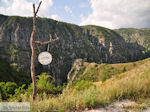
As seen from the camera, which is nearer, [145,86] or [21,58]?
[145,86]

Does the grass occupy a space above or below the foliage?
above

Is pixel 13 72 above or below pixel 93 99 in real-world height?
below

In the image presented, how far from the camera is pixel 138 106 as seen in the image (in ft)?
9.90

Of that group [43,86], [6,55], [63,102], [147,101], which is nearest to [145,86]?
[147,101]

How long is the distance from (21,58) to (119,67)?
414 feet

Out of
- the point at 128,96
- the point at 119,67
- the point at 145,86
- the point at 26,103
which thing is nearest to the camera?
the point at 26,103

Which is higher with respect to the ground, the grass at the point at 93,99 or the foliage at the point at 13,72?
the grass at the point at 93,99

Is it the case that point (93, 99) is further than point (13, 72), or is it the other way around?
point (13, 72)

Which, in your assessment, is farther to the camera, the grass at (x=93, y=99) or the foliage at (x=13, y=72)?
the foliage at (x=13, y=72)

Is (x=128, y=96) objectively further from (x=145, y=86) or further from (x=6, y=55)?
(x=6, y=55)

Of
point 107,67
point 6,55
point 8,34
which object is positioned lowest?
point 107,67

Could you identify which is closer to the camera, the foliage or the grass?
the grass

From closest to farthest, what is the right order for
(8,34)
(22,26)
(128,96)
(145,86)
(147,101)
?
1. (147,101)
2. (128,96)
3. (145,86)
4. (8,34)
5. (22,26)

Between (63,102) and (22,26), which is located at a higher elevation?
(22,26)
